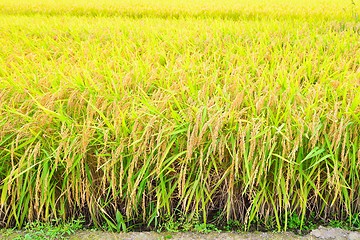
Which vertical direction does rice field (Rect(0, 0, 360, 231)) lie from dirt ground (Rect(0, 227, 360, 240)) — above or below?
above

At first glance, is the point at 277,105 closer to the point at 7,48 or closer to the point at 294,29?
the point at 294,29

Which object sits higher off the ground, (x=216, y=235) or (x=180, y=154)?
(x=180, y=154)

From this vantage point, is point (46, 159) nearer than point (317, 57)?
Yes

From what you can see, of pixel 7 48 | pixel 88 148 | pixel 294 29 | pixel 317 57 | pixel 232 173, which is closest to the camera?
pixel 232 173

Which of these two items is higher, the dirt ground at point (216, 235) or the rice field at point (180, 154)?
the rice field at point (180, 154)

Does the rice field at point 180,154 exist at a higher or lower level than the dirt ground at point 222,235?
higher

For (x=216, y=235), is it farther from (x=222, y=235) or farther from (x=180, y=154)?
(x=180, y=154)

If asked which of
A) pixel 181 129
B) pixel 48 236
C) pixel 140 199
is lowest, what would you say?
A: pixel 48 236

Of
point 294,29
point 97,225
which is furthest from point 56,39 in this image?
point 97,225

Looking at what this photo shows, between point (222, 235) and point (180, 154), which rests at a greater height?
point (180, 154)

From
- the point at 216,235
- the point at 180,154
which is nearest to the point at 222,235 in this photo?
the point at 216,235

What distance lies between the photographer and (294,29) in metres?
3.38

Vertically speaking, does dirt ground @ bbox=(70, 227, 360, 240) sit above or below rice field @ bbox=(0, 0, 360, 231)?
below

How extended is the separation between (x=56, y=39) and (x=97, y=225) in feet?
6.82
